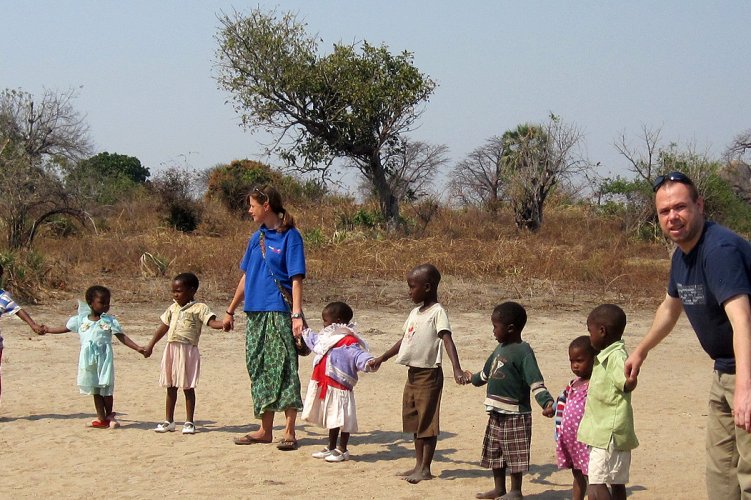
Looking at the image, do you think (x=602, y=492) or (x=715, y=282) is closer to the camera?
(x=715, y=282)

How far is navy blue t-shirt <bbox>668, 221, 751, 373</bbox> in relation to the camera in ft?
12.2

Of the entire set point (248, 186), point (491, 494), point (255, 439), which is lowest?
point (491, 494)

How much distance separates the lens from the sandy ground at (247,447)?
19.5 feet

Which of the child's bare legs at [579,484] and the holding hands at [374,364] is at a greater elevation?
the holding hands at [374,364]

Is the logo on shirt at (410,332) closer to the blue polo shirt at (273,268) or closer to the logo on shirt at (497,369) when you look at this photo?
the logo on shirt at (497,369)

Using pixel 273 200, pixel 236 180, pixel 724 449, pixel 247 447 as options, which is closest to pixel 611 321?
pixel 724 449

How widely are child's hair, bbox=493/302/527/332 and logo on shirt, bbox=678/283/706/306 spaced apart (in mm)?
1556

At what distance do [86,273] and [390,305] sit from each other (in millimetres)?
5745

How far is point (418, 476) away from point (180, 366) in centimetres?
231

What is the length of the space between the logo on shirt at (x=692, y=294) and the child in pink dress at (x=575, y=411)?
1.06m

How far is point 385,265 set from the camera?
18609 millimetres

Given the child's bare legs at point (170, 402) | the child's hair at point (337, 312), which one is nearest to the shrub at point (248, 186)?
the child's bare legs at point (170, 402)

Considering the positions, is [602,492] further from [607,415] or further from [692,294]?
[692,294]

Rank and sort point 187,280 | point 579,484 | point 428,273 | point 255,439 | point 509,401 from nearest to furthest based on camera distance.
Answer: point 579,484
point 509,401
point 428,273
point 255,439
point 187,280
